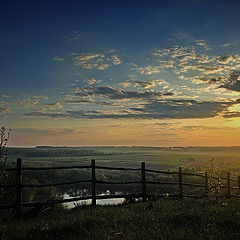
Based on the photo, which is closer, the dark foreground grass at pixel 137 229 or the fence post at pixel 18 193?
the dark foreground grass at pixel 137 229

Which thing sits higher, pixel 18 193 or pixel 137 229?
pixel 18 193

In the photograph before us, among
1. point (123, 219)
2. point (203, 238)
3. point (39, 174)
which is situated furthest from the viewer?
point (39, 174)

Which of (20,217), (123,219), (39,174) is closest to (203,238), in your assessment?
(123,219)

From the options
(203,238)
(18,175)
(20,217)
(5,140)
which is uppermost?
(5,140)

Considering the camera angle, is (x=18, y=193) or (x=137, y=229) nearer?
(x=137, y=229)

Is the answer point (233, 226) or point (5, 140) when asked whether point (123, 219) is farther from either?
point (5, 140)

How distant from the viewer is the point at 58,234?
22.2ft

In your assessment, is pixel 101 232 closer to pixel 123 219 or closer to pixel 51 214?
pixel 123 219

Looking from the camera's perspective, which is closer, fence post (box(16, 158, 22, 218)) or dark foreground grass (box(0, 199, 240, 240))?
dark foreground grass (box(0, 199, 240, 240))

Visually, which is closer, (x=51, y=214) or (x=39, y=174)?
(x=51, y=214)

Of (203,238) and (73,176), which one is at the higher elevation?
(203,238)

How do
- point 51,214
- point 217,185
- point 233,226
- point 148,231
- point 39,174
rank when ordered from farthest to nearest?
point 39,174 < point 217,185 < point 51,214 < point 233,226 < point 148,231

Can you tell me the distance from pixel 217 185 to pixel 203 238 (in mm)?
9028

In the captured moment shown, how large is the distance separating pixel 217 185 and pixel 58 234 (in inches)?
385
